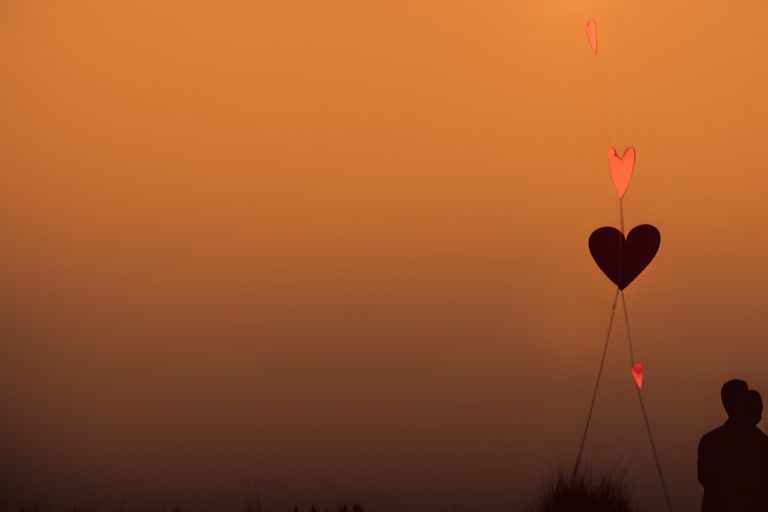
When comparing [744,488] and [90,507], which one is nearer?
[744,488]

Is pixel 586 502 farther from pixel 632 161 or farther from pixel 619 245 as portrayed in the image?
pixel 632 161

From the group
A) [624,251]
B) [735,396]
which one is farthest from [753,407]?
[624,251]

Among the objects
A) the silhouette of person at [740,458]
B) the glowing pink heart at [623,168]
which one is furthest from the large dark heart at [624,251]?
the silhouette of person at [740,458]

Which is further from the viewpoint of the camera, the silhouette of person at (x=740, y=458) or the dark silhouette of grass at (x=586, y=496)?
the dark silhouette of grass at (x=586, y=496)

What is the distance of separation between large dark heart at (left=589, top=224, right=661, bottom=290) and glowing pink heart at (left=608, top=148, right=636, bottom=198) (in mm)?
236

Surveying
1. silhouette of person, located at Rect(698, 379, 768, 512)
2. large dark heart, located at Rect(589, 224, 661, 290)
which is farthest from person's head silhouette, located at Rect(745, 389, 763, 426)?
large dark heart, located at Rect(589, 224, 661, 290)

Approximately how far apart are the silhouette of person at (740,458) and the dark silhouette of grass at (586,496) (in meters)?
1.45

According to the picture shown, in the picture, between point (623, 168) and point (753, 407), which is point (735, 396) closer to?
point (753, 407)

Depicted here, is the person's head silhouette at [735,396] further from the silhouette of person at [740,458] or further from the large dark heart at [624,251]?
the large dark heart at [624,251]

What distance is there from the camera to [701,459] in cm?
537

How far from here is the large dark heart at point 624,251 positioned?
6.64 metres

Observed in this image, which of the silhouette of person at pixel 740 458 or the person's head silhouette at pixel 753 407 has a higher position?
the person's head silhouette at pixel 753 407

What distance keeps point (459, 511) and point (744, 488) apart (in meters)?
2.56

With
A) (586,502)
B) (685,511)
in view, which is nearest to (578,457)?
(586,502)
